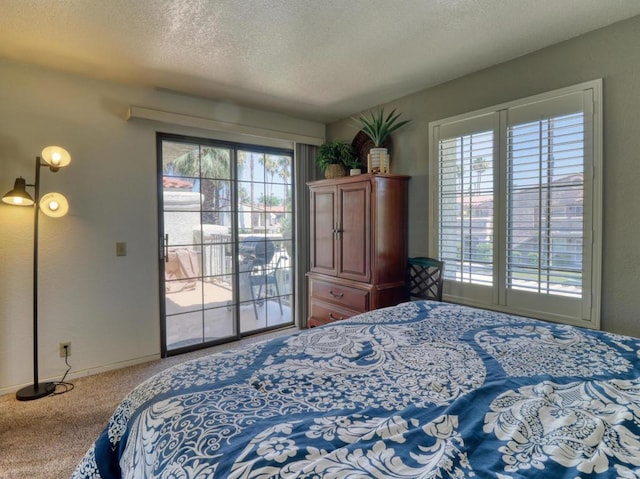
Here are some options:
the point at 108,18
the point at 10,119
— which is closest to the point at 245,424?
the point at 108,18

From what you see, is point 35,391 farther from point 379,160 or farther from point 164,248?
point 379,160

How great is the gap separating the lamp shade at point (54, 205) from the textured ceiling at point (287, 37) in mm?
1012

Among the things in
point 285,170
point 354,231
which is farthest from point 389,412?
point 285,170

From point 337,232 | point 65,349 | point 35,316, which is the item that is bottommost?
point 65,349

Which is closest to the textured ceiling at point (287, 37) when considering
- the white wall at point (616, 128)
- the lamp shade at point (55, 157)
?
the white wall at point (616, 128)

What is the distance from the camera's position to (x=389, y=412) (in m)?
0.90

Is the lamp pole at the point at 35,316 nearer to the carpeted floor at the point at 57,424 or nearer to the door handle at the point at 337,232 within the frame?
the carpeted floor at the point at 57,424

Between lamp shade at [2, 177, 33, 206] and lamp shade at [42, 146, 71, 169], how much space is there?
220mm

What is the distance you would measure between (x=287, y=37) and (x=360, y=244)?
168cm

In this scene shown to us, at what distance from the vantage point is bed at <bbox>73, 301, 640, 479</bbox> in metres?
0.72

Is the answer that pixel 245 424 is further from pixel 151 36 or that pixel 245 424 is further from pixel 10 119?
pixel 10 119

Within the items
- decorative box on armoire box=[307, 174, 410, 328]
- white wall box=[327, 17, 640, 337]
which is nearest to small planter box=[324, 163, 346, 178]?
decorative box on armoire box=[307, 174, 410, 328]

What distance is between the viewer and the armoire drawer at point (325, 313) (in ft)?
10.5

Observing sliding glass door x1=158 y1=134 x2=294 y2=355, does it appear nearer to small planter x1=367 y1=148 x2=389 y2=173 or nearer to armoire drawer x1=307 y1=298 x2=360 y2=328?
armoire drawer x1=307 y1=298 x2=360 y2=328
